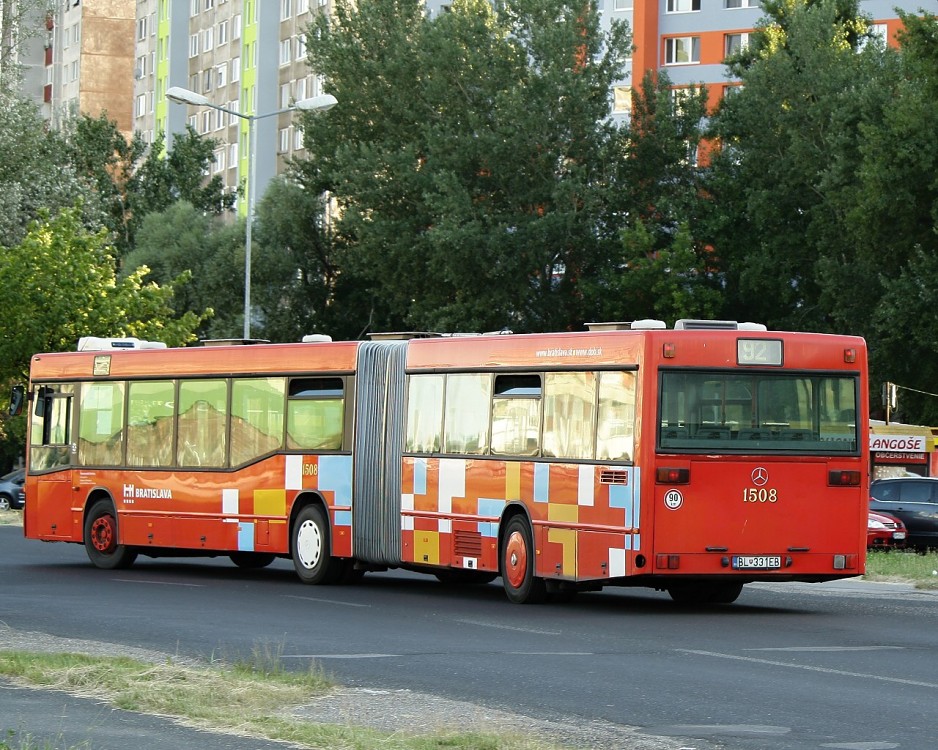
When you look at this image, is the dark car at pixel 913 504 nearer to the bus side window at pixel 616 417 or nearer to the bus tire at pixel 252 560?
the bus tire at pixel 252 560

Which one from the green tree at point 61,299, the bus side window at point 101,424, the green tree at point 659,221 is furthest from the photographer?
the green tree at point 659,221

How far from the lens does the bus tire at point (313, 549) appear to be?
76.8 ft

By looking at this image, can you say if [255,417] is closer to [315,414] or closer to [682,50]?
[315,414]

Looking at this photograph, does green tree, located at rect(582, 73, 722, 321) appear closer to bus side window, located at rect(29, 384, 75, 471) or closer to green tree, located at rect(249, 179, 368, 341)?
green tree, located at rect(249, 179, 368, 341)

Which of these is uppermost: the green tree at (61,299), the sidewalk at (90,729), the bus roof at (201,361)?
the green tree at (61,299)

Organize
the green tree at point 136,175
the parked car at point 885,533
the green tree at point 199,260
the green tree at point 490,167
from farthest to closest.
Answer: the green tree at point 136,175
the green tree at point 199,260
the green tree at point 490,167
the parked car at point 885,533

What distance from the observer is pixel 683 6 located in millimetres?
90875

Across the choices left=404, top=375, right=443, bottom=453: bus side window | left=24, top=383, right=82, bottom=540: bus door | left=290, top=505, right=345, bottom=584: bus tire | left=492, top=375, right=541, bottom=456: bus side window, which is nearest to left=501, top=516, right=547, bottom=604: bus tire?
left=492, top=375, right=541, bottom=456: bus side window

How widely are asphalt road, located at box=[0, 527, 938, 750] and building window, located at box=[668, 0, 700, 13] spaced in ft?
222

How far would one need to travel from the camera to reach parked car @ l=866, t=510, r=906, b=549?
122ft

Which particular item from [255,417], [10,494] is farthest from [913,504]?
[10,494]

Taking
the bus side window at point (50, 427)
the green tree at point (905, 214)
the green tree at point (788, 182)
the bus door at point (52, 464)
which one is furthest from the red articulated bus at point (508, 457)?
the green tree at point (788, 182)

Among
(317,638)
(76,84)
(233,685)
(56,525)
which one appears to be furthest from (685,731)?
(76,84)

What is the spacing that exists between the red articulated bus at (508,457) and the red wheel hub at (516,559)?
2 cm
